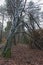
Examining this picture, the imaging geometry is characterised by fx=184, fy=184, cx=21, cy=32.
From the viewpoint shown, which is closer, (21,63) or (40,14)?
(21,63)

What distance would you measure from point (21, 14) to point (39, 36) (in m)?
4.55

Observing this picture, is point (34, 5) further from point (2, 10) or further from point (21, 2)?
point (2, 10)

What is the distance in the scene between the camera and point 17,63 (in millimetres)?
9672

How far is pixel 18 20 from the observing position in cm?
1188

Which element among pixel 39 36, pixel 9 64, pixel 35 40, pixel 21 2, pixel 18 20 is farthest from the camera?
pixel 39 36

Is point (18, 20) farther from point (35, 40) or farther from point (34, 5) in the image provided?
point (35, 40)

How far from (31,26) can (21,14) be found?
2648mm

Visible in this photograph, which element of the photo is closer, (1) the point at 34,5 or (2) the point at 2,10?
(1) the point at 34,5

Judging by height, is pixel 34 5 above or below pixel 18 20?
above

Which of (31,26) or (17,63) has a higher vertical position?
(31,26)

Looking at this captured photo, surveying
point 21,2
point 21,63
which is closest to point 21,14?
point 21,2

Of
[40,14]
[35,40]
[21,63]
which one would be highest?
[40,14]

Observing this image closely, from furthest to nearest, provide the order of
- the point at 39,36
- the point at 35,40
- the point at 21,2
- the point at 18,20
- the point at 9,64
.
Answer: the point at 39,36 → the point at 35,40 → the point at 21,2 → the point at 18,20 → the point at 9,64

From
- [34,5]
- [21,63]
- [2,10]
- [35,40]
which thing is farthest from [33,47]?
[21,63]
